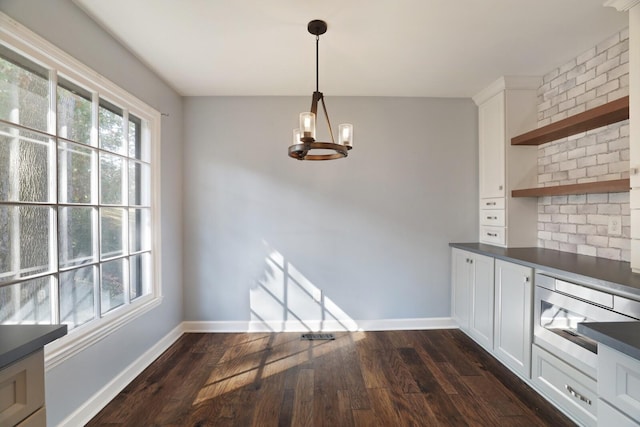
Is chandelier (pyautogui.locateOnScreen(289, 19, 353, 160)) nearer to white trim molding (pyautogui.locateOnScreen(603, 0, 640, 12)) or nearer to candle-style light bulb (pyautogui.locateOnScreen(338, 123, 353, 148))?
candle-style light bulb (pyautogui.locateOnScreen(338, 123, 353, 148))

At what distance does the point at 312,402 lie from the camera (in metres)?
2.02

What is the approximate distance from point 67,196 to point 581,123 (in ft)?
11.8

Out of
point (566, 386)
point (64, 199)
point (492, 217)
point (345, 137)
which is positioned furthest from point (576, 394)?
point (64, 199)

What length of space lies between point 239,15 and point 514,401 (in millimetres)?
3255

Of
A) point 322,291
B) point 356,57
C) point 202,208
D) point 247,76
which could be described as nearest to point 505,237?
point 322,291

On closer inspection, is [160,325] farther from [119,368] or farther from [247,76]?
[247,76]

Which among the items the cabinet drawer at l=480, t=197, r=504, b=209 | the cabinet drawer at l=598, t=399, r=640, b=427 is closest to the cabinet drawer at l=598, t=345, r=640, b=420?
the cabinet drawer at l=598, t=399, r=640, b=427

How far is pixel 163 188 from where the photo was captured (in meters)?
2.80

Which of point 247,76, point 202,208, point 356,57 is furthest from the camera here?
point 202,208

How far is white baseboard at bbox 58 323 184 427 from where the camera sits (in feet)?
5.85

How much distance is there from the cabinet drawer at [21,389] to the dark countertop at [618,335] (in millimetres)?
1744

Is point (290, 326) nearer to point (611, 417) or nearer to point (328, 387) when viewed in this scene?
point (328, 387)

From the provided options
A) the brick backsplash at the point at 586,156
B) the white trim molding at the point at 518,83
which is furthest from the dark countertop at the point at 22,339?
the white trim molding at the point at 518,83

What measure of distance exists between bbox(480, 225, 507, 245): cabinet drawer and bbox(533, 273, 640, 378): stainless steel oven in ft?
2.89
